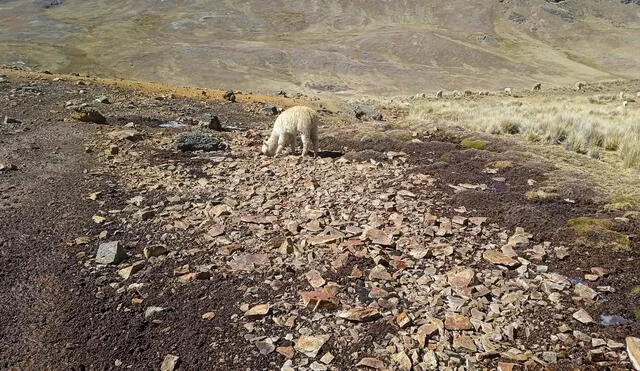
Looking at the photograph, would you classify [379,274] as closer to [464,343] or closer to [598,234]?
[464,343]

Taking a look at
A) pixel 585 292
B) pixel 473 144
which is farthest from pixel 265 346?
pixel 473 144

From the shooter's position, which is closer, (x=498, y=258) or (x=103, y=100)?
(x=498, y=258)

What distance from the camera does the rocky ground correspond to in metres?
4.79

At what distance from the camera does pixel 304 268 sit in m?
6.23

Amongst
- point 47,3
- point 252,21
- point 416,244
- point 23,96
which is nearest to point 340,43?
point 252,21

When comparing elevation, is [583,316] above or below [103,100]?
above

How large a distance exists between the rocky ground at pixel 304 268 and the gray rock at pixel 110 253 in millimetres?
19

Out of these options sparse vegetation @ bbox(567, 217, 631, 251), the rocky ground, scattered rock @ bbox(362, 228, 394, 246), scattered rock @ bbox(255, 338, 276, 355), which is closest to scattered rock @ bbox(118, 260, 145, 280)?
the rocky ground

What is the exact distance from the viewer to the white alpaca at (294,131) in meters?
11.1

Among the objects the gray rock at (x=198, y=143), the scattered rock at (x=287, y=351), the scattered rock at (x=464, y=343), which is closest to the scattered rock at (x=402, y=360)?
the scattered rock at (x=464, y=343)

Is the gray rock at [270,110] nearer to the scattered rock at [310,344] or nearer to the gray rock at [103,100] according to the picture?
the gray rock at [103,100]

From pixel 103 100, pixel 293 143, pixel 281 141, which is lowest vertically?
pixel 103 100

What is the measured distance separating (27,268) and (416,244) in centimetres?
536

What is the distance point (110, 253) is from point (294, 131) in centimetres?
582
